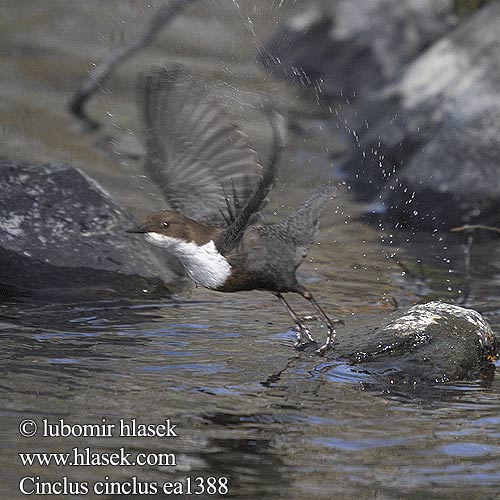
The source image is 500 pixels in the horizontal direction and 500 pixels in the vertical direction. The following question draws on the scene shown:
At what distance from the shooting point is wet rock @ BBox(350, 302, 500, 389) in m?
5.18

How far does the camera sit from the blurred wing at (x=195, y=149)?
5.65 meters

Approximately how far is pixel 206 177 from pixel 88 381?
1.28 m

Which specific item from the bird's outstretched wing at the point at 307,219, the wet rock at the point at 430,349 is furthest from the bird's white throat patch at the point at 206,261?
the wet rock at the point at 430,349

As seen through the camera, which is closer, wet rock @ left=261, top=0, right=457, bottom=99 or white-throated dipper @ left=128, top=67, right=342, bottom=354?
white-throated dipper @ left=128, top=67, right=342, bottom=354

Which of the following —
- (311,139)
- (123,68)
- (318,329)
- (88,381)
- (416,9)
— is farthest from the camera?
(123,68)

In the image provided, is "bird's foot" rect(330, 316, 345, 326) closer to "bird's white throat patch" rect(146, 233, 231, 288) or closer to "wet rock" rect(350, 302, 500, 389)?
"wet rock" rect(350, 302, 500, 389)

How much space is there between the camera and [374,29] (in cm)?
1306

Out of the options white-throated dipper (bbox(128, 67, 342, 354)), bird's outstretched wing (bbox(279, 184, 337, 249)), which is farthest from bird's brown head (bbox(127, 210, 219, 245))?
bird's outstretched wing (bbox(279, 184, 337, 249))

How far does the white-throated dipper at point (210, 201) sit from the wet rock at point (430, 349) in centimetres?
35

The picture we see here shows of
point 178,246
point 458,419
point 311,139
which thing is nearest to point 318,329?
point 178,246

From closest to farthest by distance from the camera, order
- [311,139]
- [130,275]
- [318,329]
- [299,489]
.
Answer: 1. [299,489]
2. [318,329]
3. [130,275]
4. [311,139]

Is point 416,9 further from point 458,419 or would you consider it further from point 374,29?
point 458,419

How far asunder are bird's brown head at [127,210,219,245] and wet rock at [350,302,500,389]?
90 centimetres

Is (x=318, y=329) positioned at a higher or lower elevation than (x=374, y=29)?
lower
